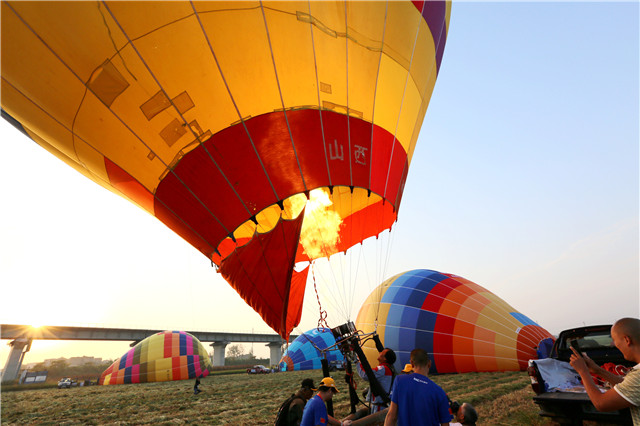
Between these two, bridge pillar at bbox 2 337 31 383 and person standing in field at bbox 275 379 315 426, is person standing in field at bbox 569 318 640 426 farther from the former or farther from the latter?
bridge pillar at bbox 2 337 31 383

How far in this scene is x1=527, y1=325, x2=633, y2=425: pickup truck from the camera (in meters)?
3.47

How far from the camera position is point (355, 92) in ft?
17.1

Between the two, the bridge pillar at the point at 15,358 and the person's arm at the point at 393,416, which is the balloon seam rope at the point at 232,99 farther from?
the bridge pillar at the point at 15,358

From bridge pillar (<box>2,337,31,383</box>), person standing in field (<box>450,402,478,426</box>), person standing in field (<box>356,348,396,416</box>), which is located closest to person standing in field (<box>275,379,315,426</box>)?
person standing in field (<box>356,348,396,416</box>)

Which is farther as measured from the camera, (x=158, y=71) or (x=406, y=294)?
(x=406, y=294)

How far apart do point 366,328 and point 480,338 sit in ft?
13.0

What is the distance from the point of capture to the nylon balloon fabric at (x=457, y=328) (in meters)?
10.4

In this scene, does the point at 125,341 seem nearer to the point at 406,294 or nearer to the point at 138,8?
the point at 406,294

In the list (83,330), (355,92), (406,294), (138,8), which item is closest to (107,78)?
(138,8)

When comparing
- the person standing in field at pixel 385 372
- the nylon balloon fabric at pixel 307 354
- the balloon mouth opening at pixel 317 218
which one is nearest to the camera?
the person standing in field at pixel 385 372

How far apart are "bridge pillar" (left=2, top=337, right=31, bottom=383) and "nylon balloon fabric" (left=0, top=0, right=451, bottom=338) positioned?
4460cm

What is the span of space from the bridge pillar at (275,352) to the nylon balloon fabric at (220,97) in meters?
51.6

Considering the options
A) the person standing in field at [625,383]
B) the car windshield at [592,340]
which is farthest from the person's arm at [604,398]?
the car windshield at [592,340]

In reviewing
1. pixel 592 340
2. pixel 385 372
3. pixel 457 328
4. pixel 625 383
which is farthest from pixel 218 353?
pixel 625 383
